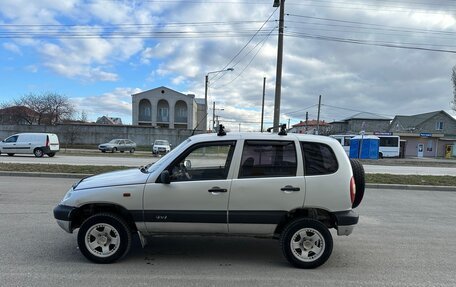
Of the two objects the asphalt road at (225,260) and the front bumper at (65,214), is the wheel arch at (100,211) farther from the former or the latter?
the asphalt road at (225,260)

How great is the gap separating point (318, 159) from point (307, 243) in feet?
3.61

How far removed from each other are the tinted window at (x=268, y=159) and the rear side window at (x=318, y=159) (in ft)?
0.53

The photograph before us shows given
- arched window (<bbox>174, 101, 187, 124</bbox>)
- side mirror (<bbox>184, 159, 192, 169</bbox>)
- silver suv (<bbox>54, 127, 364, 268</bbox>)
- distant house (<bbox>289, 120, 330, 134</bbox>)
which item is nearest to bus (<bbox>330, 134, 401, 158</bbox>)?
distant house (<bbox>289, 120, 330, 134</bbox>)

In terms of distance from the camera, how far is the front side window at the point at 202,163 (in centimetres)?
470

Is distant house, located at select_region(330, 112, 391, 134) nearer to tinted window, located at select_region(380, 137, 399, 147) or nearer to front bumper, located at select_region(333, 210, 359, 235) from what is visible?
tinted window, located at select_region(380, 137, 399, 147)

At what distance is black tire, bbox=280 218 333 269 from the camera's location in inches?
182

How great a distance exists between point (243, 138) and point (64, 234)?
135 inches

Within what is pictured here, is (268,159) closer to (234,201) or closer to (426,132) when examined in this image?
(234,201)

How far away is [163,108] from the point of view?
80.2 metres

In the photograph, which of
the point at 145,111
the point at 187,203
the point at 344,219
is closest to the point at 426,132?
the point at 145,111

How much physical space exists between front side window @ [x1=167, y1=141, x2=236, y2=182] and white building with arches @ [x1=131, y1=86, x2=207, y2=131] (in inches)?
2852

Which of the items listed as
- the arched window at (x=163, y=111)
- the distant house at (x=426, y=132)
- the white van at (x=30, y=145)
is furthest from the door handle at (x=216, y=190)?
the arched window at (x=163, y=111)

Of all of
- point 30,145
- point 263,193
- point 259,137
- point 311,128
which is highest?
point 311,128

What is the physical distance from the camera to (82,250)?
4.64 meters
